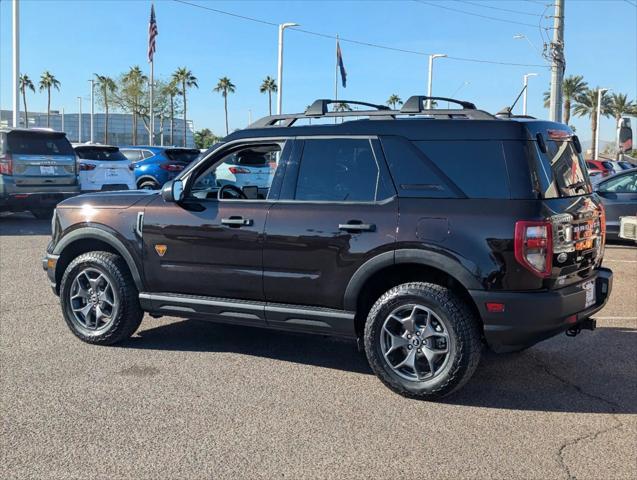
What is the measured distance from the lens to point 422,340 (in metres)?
4.50

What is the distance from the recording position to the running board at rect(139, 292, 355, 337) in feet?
15.6

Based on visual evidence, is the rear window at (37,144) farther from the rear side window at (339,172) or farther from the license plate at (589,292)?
the license plate at (589,292)

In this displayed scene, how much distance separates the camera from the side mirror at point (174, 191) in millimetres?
5258

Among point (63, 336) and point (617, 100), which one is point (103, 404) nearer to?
point (63, 336)

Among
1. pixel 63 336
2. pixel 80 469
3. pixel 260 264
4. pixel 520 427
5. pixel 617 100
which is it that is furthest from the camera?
pixel 617 100

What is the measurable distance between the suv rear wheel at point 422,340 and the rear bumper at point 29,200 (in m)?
10.0

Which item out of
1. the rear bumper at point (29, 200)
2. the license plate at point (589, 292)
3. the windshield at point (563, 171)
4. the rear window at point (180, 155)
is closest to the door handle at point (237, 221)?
the windshield at point (563, 171)

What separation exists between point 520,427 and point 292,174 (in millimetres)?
2379

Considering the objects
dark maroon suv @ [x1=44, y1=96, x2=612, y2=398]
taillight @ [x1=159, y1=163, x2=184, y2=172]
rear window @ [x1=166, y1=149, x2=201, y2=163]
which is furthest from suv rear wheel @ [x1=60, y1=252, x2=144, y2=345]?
rear window @ [x1=166, y1=149, x2=201, y2=163]

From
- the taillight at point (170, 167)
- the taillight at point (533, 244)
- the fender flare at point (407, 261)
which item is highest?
the taillight at point (170, 167)

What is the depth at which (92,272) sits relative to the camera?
5.71m

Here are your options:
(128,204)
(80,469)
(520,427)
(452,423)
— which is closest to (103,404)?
(80,469)

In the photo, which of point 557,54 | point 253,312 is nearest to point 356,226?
point 253,312

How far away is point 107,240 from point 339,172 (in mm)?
2135
